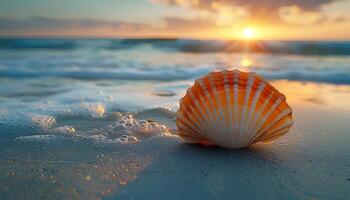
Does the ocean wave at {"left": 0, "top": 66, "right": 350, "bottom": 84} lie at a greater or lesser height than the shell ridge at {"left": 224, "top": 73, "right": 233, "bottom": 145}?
lesser

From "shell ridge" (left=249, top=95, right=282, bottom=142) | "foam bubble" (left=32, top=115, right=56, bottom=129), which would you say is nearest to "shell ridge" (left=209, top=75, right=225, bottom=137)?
"shell ridge" (left=249, top=95, right=282, bottom=142)

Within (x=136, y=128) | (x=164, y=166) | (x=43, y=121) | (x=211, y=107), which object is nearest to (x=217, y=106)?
(x=211, y=107)

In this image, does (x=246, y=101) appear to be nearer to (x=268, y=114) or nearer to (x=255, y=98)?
(x=255, y=98)

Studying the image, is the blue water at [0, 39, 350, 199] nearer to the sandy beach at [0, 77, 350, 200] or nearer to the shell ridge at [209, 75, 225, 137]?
the sandy beach at [0, 77, 350, 200]

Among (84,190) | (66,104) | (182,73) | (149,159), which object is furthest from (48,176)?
(182,73)

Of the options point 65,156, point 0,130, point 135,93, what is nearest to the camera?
point 65,156

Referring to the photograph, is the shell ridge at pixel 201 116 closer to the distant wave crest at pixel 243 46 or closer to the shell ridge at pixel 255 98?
the shell ridge at pixel 255 98

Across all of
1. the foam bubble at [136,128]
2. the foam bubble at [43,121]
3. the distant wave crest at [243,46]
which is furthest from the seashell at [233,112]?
the distant wave crest at [243,46]

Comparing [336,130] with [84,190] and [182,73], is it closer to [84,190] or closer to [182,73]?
[84,190]
